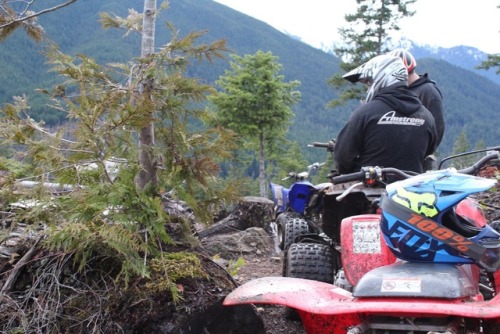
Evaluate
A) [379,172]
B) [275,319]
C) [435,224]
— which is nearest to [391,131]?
[379,172]

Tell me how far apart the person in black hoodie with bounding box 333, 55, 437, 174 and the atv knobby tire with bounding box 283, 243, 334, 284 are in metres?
0.80

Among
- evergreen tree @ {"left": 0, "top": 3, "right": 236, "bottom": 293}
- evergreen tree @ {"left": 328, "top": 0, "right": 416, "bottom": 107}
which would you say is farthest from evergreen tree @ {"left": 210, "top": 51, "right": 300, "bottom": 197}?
evergreen tree @ {"left": 0, "top": 3, "right": 236, "bottom": 293}

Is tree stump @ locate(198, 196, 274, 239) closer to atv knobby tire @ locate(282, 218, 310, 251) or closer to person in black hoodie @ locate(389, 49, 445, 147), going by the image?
atv knobby tire @ locate(282, 218, 310, 251)

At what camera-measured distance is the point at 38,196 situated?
127 inches

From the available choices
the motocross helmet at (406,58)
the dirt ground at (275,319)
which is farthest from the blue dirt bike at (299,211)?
the motocross helmet at (406,58)


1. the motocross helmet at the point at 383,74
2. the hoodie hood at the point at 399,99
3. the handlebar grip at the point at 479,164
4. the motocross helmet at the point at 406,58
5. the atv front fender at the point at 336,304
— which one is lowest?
the atv front fender at the point at 336,304

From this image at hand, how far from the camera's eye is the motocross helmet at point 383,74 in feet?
13.9

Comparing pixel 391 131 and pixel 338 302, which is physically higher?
pixel 391 131

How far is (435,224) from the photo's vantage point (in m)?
2.48

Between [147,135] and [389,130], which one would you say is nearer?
[147,135]

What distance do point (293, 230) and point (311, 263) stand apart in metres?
1.37

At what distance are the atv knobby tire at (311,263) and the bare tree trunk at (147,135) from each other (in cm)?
120

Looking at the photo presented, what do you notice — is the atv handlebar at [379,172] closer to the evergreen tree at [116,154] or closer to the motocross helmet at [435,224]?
the motocross helmet at [435,224]

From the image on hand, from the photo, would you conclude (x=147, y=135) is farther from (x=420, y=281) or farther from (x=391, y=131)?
(x=420, y=281)
